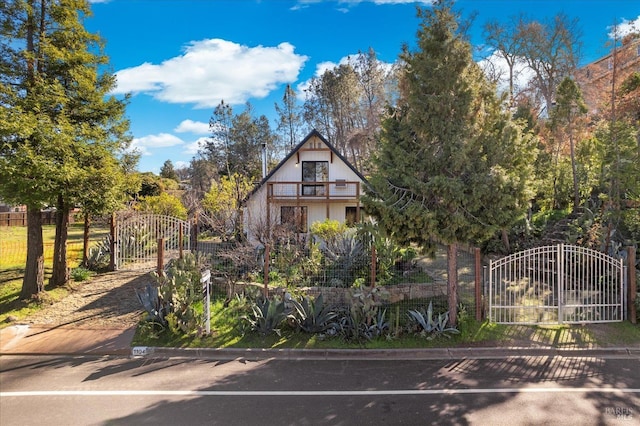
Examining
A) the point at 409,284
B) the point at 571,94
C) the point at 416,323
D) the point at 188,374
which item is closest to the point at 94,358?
the point at 188,374

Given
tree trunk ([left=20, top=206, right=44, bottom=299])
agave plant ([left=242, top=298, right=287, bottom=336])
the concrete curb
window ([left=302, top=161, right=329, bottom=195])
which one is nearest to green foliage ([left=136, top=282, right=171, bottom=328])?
the concrete curb

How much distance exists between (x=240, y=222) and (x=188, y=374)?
26.4 ft

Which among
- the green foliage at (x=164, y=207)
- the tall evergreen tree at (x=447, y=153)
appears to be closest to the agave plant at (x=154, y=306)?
the tall evergreen tree at (x=447, y=153)

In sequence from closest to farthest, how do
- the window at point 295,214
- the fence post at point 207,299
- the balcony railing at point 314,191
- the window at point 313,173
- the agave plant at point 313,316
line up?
the fence post at point 207,299 < the agave plant at point 313,316 < the window at point 295,214 < the balcony railing at point 314,191 < the window at point 313,173

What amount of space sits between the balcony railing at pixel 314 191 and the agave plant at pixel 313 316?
1054 cm

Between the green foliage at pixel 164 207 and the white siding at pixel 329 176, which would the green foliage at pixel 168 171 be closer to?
the green foliage at pixel 164 207

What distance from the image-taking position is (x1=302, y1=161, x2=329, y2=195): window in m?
19.7

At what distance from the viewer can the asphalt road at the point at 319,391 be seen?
511 cm

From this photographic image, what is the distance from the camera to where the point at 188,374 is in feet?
21.3

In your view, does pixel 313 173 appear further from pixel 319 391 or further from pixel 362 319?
pixel 319 391

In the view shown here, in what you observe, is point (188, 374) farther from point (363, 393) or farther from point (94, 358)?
point (363, 393)

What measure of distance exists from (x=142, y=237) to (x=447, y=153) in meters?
10.8

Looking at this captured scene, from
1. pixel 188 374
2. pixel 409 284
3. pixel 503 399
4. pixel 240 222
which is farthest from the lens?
pixel 240 222

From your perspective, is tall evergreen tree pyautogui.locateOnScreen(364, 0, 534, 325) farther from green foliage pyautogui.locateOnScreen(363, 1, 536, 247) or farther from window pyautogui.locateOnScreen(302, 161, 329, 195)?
window pyautogui.locateOnScreen(302, 161, 329, 195)
